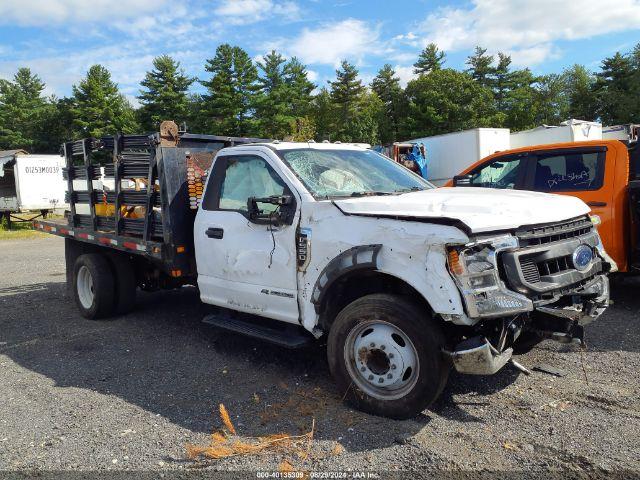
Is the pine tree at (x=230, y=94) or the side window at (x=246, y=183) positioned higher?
the pine tree at (x=230, y=94)

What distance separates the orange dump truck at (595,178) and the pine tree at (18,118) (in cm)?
6380

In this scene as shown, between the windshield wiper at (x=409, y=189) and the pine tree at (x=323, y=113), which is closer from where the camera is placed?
the windshield wiper at (x=409, y=189)

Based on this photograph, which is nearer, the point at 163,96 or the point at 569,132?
the point at 569,132

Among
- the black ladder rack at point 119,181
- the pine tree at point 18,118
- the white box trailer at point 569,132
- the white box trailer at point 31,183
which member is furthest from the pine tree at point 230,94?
the black ladder rack at point 119,181

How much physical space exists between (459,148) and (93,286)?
18689 millimetres

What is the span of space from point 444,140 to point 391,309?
824 inches

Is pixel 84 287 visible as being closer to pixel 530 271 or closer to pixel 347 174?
pixel 347 174

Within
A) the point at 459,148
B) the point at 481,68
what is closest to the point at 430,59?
the point at 481,68

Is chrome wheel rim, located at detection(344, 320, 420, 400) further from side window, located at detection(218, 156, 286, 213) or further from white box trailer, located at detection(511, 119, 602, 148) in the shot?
white box trailer, located at detection(511, 119, 602, 148)

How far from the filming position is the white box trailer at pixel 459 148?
21.6 m

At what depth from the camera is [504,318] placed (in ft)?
11.5

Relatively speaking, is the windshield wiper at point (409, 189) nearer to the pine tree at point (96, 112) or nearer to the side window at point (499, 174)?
the side window at point (499, 174)

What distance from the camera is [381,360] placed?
12.5 ft

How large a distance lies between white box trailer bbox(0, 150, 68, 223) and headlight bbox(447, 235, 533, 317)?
2099 cm
